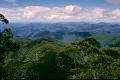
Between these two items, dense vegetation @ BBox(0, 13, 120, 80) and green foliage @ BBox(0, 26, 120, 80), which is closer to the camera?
dense vegetation @ BBox(0, 13, 120, 80)

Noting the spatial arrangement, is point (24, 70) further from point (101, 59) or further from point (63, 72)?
point (101, 59)

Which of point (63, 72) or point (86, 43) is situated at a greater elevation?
point (86, 43)

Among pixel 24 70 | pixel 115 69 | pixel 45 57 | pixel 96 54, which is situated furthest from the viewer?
pixel 96 54

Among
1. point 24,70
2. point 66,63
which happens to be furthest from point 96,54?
point 24,70

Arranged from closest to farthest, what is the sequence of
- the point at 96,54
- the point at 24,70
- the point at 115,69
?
the point at 24,70
the point at 115,69
the point at 96,54

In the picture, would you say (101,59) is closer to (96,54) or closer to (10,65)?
(96,54)

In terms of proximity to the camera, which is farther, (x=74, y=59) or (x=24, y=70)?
(x=74, y=59)

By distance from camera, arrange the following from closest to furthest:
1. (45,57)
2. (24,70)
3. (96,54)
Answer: (24,70) < (45,57) < (96,54)

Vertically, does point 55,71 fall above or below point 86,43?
below

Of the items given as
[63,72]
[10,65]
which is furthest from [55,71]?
[10,65]

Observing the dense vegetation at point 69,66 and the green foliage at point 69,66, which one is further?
Answer: the green foliage at point 69,66
